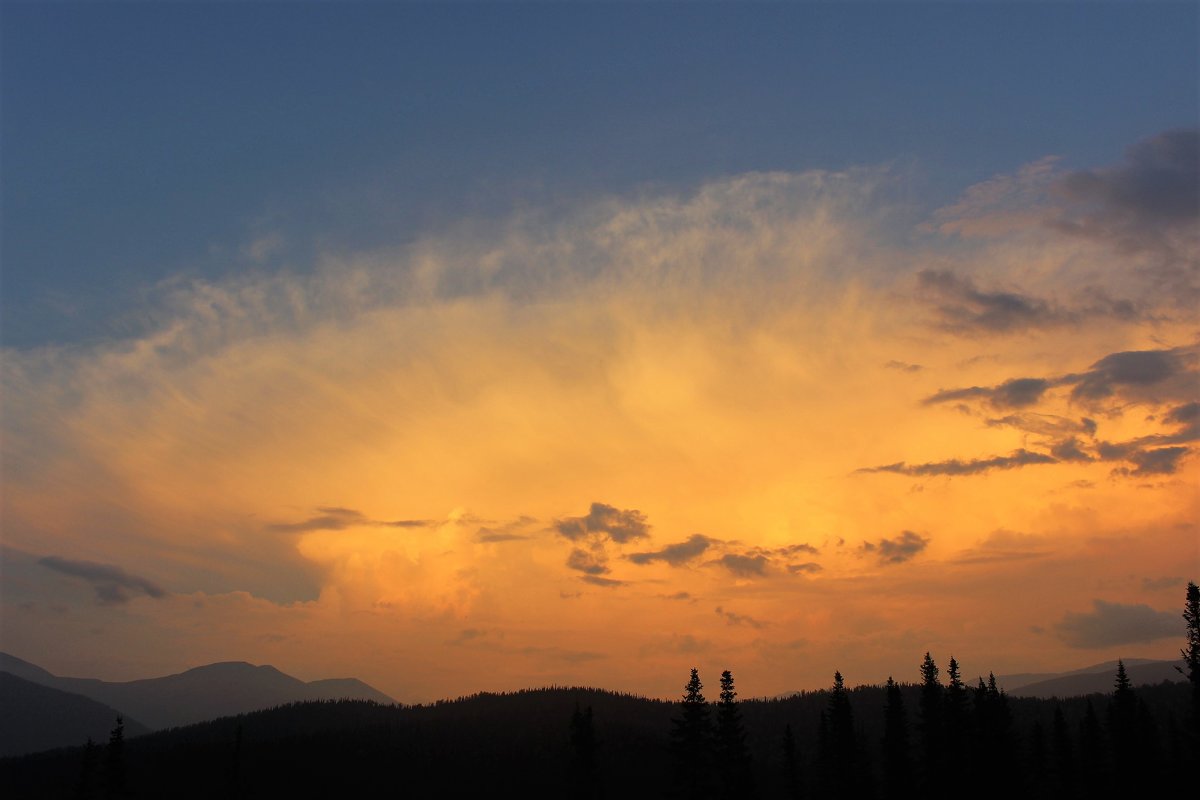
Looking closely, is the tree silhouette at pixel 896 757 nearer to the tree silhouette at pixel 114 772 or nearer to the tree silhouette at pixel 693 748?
the tree silhouette at pixel 693 748

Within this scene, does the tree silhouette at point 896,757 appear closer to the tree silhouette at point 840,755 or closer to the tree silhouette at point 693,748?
the tree silhouette at point 840,755

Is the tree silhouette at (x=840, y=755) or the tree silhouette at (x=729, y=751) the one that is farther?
the tree silhouette at (x=840, y=755)

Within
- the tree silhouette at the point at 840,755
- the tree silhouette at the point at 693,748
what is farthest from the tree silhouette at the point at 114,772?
the tree silhouette at the point at 840,755

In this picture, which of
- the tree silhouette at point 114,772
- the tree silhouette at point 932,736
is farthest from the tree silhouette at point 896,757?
the tree silhouette at point 114,772

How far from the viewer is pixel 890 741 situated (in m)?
93.4

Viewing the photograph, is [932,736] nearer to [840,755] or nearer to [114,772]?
[840,755]

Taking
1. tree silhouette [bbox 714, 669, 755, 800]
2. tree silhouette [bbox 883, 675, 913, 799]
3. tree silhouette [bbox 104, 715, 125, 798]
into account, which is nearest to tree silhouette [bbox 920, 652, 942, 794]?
tree silhouette [bbox 883, 675, 913, 799]

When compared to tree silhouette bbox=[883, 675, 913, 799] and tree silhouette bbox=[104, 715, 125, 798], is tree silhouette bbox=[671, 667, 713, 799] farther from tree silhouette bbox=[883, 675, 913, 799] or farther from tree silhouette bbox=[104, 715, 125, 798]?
tree silhouette bbox=[104, 715, 125, 798]

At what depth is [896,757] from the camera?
302ft

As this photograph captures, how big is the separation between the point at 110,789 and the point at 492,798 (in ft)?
365

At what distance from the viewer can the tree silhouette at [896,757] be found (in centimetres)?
8994

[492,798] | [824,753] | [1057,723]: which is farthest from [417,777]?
[1057,723]

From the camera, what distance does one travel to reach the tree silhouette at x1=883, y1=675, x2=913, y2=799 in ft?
295

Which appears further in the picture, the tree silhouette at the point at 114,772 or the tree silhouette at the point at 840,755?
the tree silhouette at the point at 840,755
